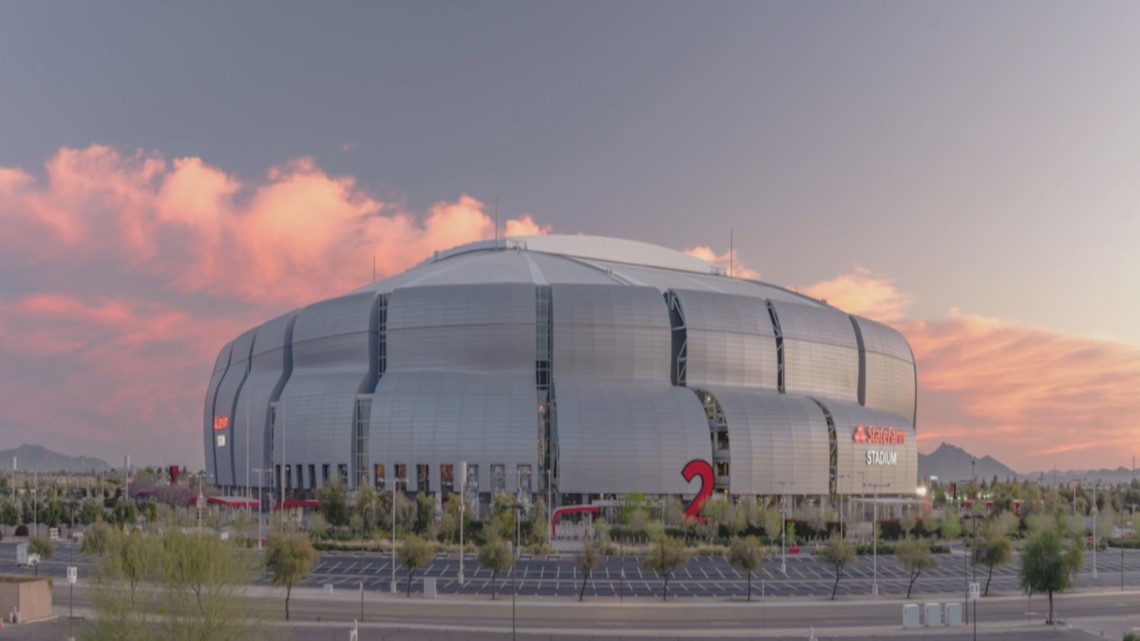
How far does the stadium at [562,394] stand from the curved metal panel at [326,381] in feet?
0.98

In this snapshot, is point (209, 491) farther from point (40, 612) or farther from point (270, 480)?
point (40, 612)

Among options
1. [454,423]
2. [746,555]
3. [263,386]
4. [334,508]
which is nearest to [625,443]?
[454,423]

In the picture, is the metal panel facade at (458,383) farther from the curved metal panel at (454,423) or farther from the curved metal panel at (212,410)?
the curved metal panel at (212,410)

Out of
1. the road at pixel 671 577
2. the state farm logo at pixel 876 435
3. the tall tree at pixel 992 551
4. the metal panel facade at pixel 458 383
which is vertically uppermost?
the metal panel facade at pixel 458 383

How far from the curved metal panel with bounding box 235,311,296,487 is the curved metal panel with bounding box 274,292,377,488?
386cm

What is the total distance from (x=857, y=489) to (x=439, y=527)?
220 feet

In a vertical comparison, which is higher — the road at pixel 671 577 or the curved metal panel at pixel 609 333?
the curved metal panel at pixel 609 333

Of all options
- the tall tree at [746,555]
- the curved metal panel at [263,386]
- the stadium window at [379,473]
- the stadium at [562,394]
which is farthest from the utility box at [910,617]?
the curved metal panel at [263,386]

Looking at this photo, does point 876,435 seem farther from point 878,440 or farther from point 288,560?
point 288,560

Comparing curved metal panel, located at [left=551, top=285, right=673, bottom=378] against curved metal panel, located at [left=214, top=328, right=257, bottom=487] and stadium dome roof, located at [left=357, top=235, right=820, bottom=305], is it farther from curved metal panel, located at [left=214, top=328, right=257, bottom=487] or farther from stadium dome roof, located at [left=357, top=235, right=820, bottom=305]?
curved metal panel, located at [left=214, top=328, right=257, bottom=487]

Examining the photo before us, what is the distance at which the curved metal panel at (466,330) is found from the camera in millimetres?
145000

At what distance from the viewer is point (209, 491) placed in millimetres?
168625

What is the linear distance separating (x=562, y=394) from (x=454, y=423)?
14016 millimetres

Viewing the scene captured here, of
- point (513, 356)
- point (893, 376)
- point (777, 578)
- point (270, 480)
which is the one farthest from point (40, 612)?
point (893, 376)
